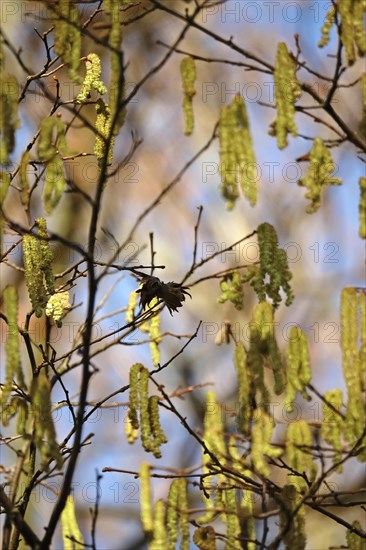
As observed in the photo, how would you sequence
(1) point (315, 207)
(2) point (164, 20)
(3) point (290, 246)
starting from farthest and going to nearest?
1. (2) point (164, 20)
2. (3) point (290, 246)
3. (1) point (315, 207)

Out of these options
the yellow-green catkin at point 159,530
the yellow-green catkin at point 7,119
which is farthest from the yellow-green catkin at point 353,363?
the yellow-green catkin at point 7,119

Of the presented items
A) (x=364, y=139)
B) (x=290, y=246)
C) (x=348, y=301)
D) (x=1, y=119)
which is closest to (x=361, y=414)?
(x=348, y=301)

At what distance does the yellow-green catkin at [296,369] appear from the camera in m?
2.32

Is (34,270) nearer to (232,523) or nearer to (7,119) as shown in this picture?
(7,119)

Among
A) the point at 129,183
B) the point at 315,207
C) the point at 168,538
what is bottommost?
the point at 168,538

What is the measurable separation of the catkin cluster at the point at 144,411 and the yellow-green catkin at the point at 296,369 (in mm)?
369

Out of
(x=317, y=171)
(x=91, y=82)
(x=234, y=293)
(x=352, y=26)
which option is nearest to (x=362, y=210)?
(x=317, y=171)

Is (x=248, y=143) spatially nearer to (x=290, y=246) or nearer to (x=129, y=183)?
(x=290, y=246)

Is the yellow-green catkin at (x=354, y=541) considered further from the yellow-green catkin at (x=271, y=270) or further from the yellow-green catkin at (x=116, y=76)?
the yellow-green catkin at (x=116, y=76)

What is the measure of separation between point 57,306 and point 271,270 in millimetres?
927

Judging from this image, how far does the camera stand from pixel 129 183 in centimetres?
1034

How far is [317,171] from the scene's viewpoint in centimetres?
253

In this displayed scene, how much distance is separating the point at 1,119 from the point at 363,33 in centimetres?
94

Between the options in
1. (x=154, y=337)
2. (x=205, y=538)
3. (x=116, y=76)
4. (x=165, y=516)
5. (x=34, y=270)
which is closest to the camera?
(x=116, y=76)
